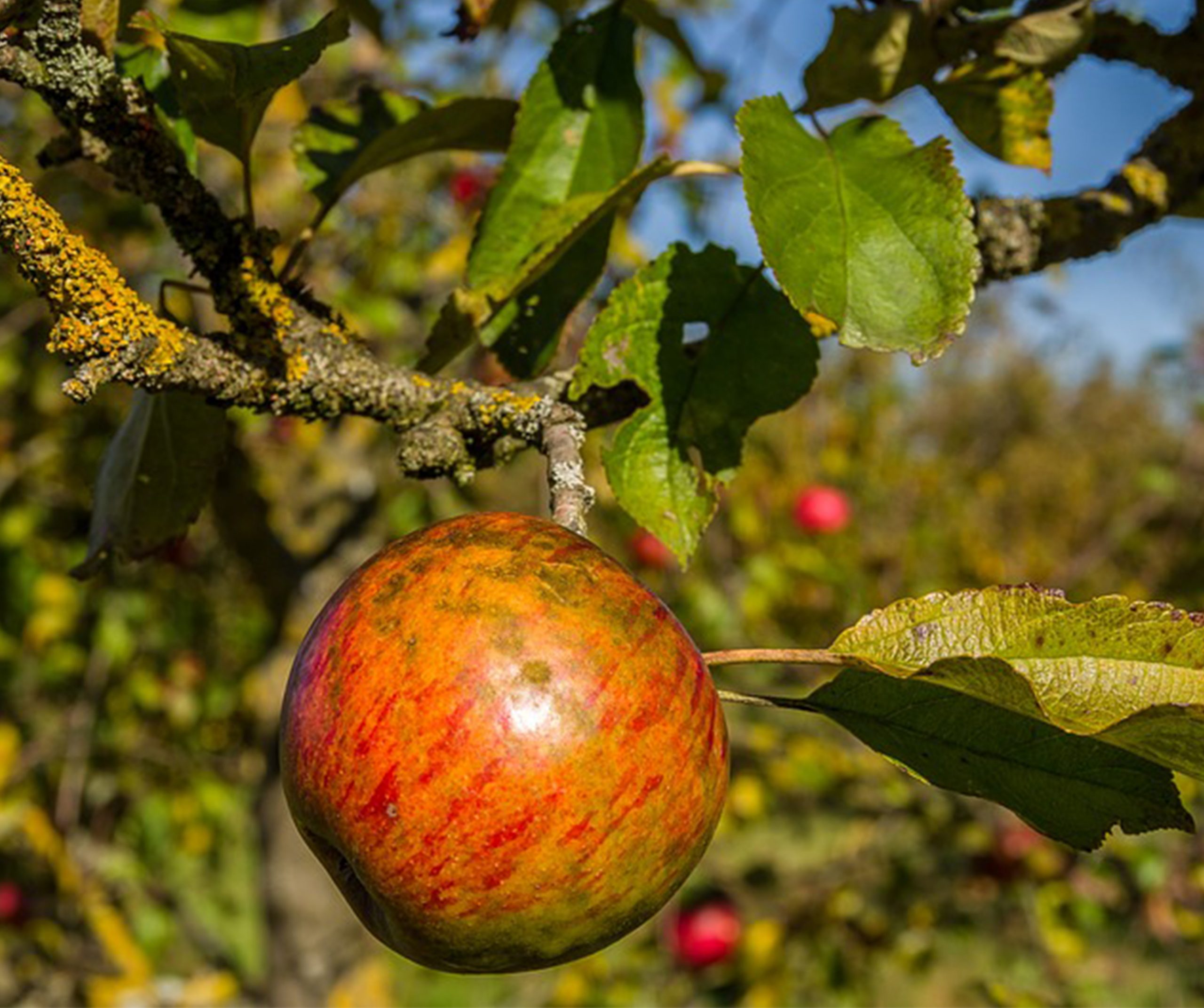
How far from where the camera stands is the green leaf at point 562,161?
3.34 ft

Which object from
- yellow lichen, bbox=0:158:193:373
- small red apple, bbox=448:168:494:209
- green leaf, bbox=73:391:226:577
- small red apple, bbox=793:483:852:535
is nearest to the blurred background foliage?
small red apple, bbox=448:168:494:209

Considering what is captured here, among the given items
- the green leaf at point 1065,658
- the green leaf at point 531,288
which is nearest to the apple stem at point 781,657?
the green leaf at point 1065,658

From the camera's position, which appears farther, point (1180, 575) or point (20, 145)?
point (1180, 575)

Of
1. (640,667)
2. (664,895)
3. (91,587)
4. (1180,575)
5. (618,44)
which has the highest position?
(618,44)

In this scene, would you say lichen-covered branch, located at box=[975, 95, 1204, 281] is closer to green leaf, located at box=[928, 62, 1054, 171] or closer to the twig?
green leaf, located at box=[928, 62, 1054, 171]

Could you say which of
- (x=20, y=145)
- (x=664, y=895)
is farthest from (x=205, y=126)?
(x=20, y=145)

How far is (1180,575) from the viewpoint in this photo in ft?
11.1

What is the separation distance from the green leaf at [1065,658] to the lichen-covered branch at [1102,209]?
46 centimetres

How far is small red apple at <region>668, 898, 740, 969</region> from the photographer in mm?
3326

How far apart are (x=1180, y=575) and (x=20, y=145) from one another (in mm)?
3276

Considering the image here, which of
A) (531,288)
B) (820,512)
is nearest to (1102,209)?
(531,288)

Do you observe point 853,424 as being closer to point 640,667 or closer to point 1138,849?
point 1138,849

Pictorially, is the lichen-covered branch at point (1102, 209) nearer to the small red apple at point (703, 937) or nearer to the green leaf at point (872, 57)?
the green leaf at point (872, 57)

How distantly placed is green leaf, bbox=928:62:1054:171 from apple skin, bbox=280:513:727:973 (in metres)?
0.52
